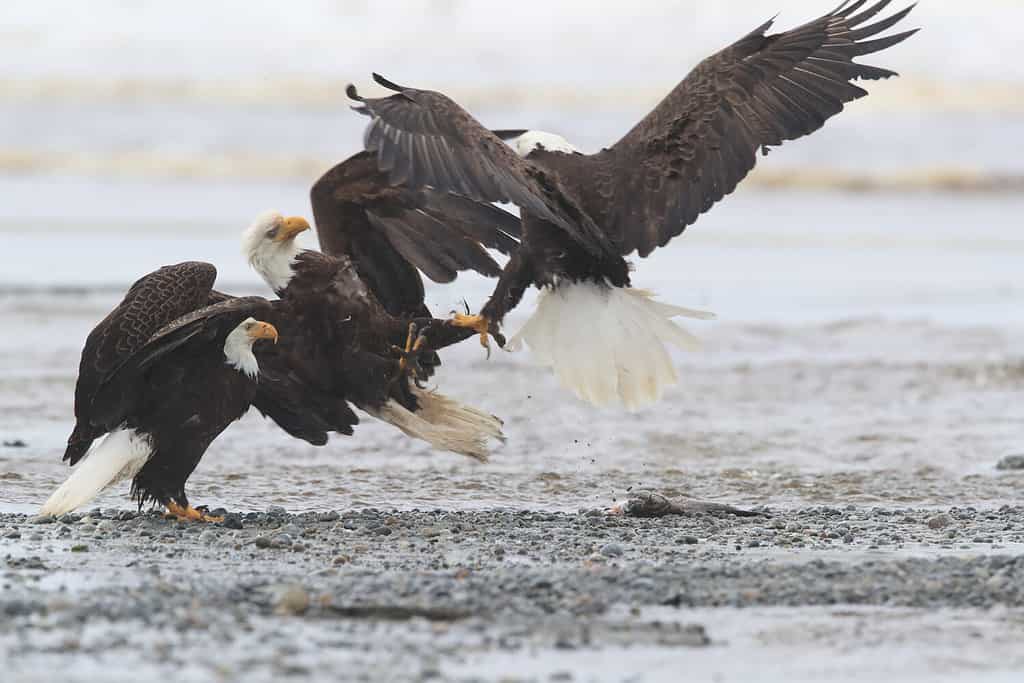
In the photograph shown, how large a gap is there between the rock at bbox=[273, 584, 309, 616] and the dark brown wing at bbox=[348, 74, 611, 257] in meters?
1.81

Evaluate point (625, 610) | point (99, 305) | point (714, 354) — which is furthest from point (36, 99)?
point (625, 610)

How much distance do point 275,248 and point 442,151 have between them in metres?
0.80

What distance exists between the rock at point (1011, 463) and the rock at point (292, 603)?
3.95 m

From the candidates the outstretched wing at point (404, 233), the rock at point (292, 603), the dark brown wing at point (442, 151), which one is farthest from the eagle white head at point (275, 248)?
the rock at point (292, 603)

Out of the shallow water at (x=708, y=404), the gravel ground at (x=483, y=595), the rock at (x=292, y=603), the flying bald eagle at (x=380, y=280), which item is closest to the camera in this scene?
the gravel ground at (x=483, y=595)

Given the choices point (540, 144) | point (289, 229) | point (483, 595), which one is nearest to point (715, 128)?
point (540, 144)

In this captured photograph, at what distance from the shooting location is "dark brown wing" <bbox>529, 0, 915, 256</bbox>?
6.52 m

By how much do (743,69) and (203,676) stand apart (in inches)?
149

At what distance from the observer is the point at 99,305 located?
11.9 metres

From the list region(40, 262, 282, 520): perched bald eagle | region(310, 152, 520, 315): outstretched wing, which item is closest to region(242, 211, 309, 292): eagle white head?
region(40, 262, 282, 520): perched bald eagle

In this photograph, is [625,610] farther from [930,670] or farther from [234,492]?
[234,492]

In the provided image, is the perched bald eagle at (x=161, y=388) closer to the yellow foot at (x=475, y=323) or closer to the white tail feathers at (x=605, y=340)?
the yellow foot at (x=475, y=323)

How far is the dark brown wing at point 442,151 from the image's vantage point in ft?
19.1

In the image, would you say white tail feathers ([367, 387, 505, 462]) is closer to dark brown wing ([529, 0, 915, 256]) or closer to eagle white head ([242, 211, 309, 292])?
eagle white head ([242, 211, 309, 292])
